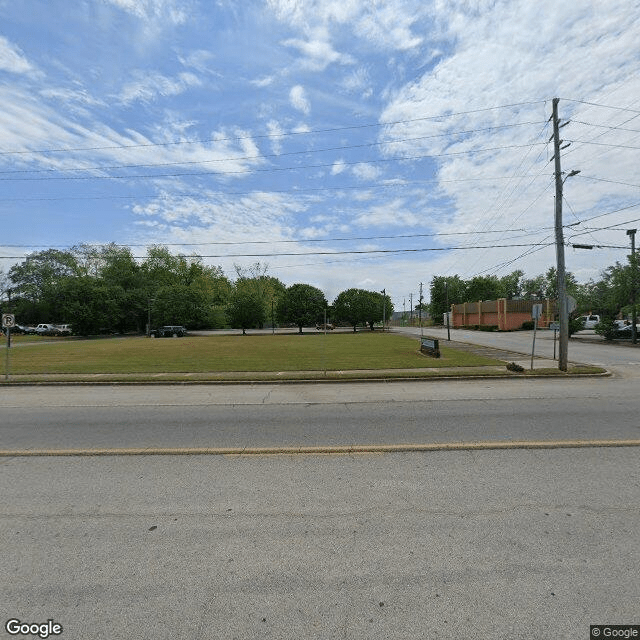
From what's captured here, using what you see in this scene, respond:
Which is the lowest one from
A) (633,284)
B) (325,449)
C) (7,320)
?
(325,449)

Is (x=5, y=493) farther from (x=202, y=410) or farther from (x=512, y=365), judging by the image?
(x=512, y=365)

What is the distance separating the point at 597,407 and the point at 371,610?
319 inches

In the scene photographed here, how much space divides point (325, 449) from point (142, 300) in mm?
65439

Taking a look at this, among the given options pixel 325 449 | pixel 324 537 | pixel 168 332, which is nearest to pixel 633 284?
pixel 325 449

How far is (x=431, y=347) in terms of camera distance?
21.3 meters

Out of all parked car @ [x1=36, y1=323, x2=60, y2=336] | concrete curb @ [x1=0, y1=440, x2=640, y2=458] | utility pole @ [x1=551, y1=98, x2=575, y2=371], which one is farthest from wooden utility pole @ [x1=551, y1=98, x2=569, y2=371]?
parked car @ [x1=36, y1=323, x2=60, y2=336]

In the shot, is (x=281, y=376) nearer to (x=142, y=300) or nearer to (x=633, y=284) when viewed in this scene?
(x=633, y=284)

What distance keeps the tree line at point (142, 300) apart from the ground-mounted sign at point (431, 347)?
Result: 116 ft

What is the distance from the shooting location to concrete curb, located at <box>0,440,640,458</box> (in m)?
5.60

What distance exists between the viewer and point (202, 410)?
8.91m

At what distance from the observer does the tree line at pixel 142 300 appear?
2255 inches

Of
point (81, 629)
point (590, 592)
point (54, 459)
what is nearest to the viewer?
point (81, 629)

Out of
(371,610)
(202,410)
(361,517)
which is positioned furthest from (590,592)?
(202,410)

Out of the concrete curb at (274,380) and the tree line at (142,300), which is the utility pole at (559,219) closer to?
the concrete curb at (274,380)
